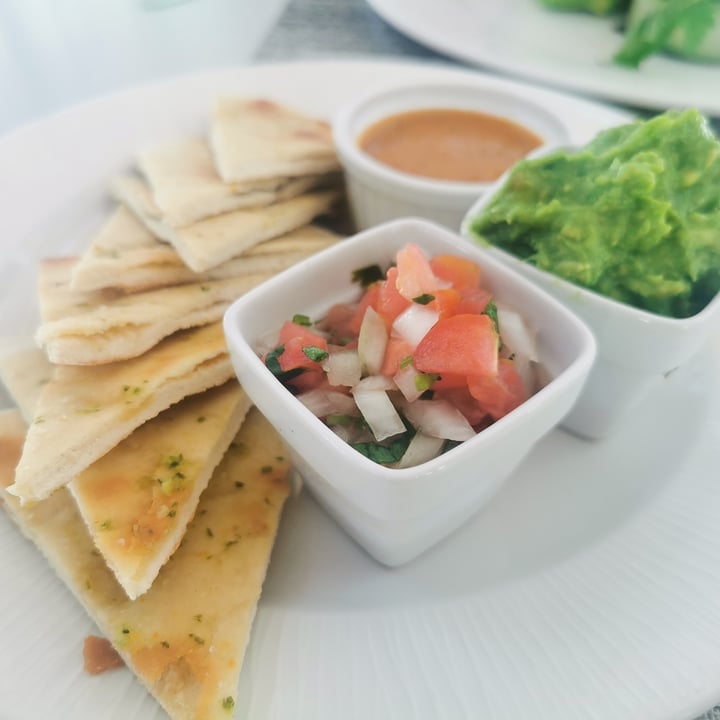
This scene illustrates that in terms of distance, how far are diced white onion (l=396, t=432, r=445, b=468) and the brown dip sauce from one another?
4.53ft

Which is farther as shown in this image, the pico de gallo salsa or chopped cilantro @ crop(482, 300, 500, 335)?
chopped cilantro @ crop(482, 300, 500, 335)

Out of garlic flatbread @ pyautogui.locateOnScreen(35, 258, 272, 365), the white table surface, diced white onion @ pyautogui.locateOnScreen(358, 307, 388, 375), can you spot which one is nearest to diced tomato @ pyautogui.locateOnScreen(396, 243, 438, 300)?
diced white onion @ pyautogui.locateOnScreen(358, 307, 388, 375)

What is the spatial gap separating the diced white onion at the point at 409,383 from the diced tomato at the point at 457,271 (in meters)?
0.38

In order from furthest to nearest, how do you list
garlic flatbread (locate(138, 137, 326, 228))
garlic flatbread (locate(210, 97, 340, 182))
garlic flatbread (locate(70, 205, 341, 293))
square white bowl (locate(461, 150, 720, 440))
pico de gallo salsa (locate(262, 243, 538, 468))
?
garlic flatbread (locate(210, 97, 340, 182)) → garlic flatbread (locate(138, 137, 326, 228)) → garlic flatbread (locate(70, 205, 341, 293)) → square white bowl (locate(461, 150, 720, 440)) → pico de gallo salsa (locate(262, 243, 538, 468))

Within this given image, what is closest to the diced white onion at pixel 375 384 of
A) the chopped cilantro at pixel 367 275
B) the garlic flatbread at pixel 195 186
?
the chopped cilantro at pixel 367 275

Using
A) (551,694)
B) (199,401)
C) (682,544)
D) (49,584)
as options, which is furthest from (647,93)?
(49,584)

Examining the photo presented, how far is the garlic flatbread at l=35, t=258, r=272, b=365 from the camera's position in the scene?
6.62 feet

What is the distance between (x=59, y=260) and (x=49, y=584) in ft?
4.08

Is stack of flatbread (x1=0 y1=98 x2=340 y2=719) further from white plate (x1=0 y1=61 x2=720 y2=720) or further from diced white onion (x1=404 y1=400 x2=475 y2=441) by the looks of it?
diced white onion (x1=404 y1=400 x2=475 y2=441)

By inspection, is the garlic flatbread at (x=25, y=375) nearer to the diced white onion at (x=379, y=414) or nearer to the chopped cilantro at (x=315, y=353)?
the chopped cilantro at (x=315, y=353)

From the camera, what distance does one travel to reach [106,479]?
1875 millimetres

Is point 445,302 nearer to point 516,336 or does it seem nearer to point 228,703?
point 516,336

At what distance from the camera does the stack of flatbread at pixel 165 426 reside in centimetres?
168

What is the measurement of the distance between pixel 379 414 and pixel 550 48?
3.37 m
